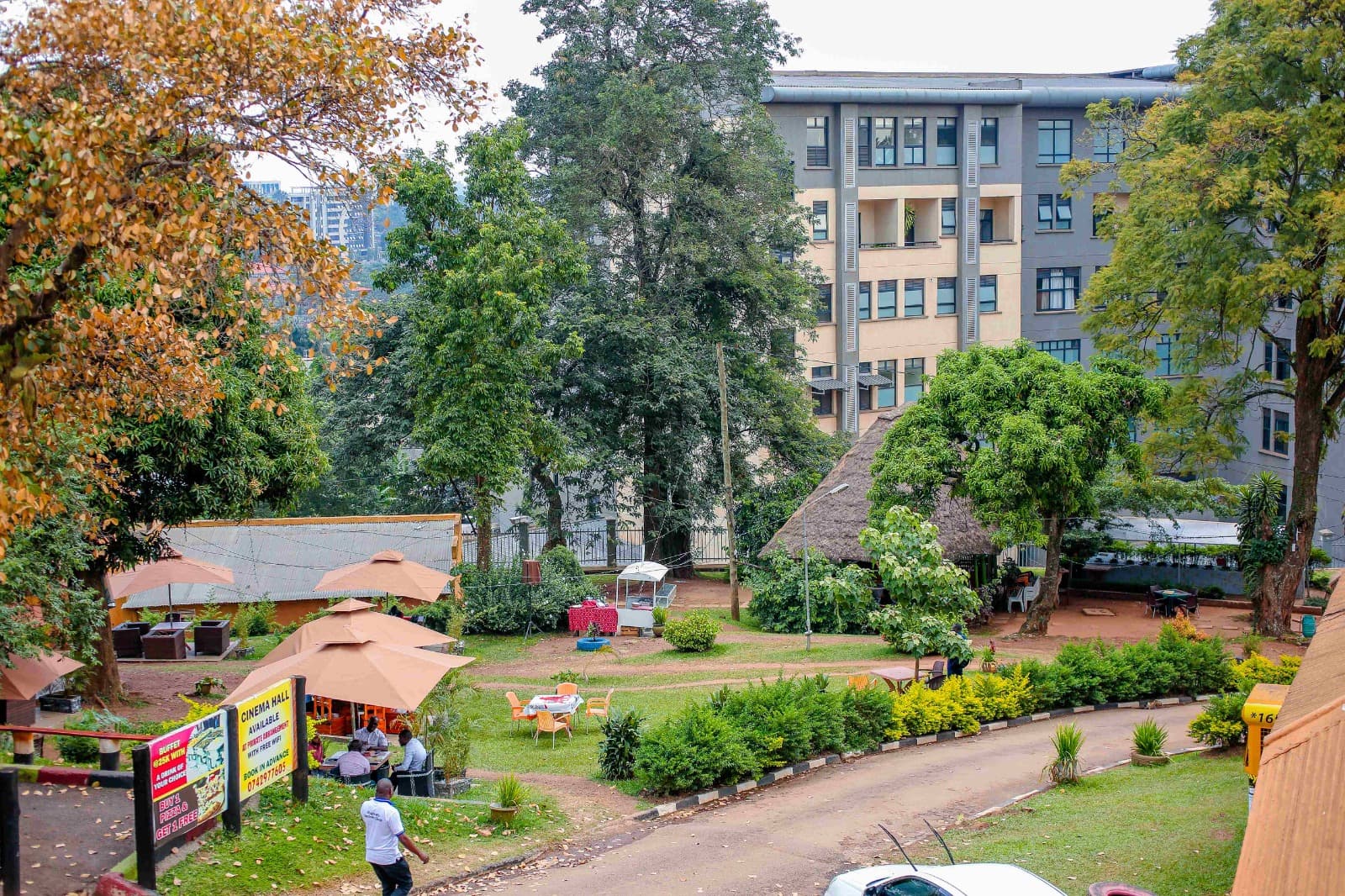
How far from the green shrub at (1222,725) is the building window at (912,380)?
124 ft

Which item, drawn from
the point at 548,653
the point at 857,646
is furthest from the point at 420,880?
the point at 857,646

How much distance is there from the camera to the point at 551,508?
122 feet

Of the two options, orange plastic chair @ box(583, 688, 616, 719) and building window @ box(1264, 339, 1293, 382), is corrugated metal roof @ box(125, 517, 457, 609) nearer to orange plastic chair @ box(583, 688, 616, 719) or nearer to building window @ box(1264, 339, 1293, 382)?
orange plastic chair @ box(583, 688, 616, 719)

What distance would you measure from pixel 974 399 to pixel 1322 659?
17.2 metres

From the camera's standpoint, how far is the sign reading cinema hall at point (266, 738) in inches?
439

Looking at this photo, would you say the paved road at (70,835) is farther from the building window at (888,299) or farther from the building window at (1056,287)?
the building window at (1056,287)

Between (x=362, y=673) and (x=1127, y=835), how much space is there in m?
9.29

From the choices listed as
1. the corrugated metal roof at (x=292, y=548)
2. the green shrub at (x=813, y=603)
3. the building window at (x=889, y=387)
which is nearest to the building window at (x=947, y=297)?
the building window at (x=889, y=387)

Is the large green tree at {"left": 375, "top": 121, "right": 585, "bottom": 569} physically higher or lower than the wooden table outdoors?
higher

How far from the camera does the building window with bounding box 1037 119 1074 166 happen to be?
57250mm

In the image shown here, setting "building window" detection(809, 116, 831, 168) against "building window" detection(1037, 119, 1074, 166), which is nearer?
"building window" detection(809, 116, 831, 168)

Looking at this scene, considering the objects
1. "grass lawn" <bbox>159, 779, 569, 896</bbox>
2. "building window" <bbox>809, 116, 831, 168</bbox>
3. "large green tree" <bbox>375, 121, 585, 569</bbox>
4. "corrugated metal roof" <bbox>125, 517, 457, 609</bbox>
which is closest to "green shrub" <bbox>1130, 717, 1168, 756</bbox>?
"grass lawn" <bbox>159, 779, 569, 896</bbox>

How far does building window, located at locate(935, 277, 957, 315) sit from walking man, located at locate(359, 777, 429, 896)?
48.0 meters

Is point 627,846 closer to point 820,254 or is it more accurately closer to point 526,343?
point 526,343
